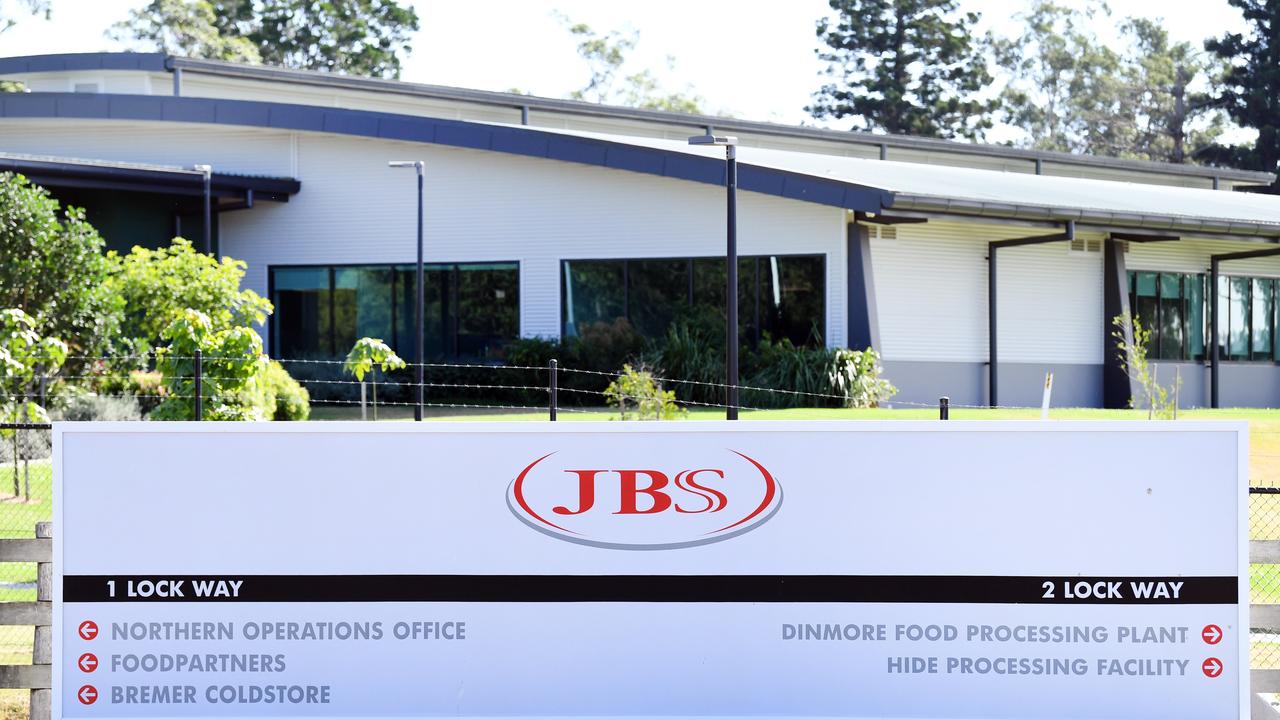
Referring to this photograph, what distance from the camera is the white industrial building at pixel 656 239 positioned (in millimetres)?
24438

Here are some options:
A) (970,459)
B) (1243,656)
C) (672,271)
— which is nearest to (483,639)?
(970,459)

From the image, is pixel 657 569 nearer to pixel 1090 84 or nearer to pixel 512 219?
pixel 512 219

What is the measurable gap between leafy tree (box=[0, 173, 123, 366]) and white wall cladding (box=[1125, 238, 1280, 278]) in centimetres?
1710

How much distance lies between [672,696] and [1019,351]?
809 inches

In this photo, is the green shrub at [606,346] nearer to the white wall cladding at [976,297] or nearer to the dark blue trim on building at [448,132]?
the dark blue trim on building at [448,132]

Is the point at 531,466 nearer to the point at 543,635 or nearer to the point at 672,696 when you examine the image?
the point at 543,635

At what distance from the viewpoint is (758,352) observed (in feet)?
79.8

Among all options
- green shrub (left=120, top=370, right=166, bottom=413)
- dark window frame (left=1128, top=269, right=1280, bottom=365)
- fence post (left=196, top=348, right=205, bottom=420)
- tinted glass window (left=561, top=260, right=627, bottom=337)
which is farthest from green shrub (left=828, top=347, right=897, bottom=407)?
green shrub (left=120, top=370, right=166, bottom=413)

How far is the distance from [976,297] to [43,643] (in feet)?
66.1

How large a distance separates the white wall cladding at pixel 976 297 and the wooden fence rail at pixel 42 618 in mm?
17315

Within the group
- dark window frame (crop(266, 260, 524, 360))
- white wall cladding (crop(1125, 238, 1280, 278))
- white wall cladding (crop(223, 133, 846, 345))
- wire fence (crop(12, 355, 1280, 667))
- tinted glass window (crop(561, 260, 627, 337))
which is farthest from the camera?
dark window frame (crop(266, 260, 524, 360))

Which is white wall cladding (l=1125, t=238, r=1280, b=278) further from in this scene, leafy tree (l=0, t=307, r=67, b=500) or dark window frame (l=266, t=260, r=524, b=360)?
leafy tree (l=0, t=307, r=67, b=500)

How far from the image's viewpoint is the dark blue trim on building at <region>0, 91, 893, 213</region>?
23547 mm

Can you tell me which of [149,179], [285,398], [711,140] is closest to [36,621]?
[711,140]
